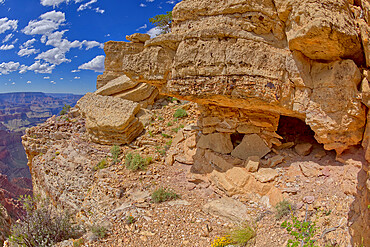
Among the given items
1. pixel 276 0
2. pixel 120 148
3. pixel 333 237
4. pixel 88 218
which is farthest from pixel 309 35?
pixel 88 218

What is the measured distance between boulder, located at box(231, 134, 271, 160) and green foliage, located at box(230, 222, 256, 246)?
5.94 feet

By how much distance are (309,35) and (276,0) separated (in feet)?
3.55

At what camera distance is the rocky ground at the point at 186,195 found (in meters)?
3.37

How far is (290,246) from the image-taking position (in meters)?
2.79

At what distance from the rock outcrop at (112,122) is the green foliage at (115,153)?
339 millimetres

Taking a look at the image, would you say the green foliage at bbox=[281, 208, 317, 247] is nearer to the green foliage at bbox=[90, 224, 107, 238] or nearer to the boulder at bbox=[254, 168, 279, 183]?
the boulder at bbox=[254, 168, 279, 183]

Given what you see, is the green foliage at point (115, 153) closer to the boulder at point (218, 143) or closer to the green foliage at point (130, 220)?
the green foliage at point (130, 220)

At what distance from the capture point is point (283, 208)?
140 inches

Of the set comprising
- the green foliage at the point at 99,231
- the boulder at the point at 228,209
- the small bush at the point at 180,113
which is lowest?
the boulder at the point at 228,209

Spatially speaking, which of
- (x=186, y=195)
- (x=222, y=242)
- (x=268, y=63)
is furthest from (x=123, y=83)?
(x=222, y=242)

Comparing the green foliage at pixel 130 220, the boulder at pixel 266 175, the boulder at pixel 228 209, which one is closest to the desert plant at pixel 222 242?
the boulder at pixel 228 209

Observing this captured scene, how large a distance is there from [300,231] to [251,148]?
2137 millimetres

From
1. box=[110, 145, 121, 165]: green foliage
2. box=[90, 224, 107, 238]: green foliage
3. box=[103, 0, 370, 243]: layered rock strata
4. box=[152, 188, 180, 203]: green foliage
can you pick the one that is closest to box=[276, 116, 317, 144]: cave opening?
box=[103, 0, 370, 243]: layered rock strata

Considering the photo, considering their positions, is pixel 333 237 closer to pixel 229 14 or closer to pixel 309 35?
pixel 309 35
